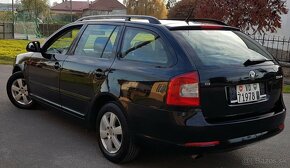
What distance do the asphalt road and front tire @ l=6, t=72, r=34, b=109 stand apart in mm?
723

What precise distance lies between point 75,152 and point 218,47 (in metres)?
2.08

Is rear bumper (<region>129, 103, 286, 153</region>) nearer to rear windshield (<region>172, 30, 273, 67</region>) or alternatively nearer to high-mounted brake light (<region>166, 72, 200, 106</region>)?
high-mounted brake light (<region>166, 72, 200, 106</region>)

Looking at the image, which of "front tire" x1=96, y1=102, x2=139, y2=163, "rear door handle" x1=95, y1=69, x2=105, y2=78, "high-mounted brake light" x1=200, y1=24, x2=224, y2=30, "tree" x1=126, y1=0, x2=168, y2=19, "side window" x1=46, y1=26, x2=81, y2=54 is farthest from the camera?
"tree" x1=126, y1=0, x2=168, y2=19

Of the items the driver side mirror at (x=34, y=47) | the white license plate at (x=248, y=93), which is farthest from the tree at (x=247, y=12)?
the white license plate at (x=248, y=93)

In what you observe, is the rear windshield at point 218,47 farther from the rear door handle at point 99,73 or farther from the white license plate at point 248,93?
the rear door handle at point 99,73

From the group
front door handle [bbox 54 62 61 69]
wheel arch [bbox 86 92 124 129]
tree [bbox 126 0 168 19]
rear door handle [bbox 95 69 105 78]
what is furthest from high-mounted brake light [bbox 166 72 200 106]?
tree [bbox 126 0 168 19]

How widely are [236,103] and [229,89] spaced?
16 centimetres

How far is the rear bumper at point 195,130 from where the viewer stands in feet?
12.6

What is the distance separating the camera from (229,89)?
402 centimetres

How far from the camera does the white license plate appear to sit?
161 inches

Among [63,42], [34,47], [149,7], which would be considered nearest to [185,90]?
[63,42]

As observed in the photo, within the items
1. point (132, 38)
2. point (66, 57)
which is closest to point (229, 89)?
point (132, 38)

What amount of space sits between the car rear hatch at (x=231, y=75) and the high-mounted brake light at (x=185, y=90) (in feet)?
0.19

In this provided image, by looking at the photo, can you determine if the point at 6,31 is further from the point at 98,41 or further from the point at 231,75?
the point at 231,75
